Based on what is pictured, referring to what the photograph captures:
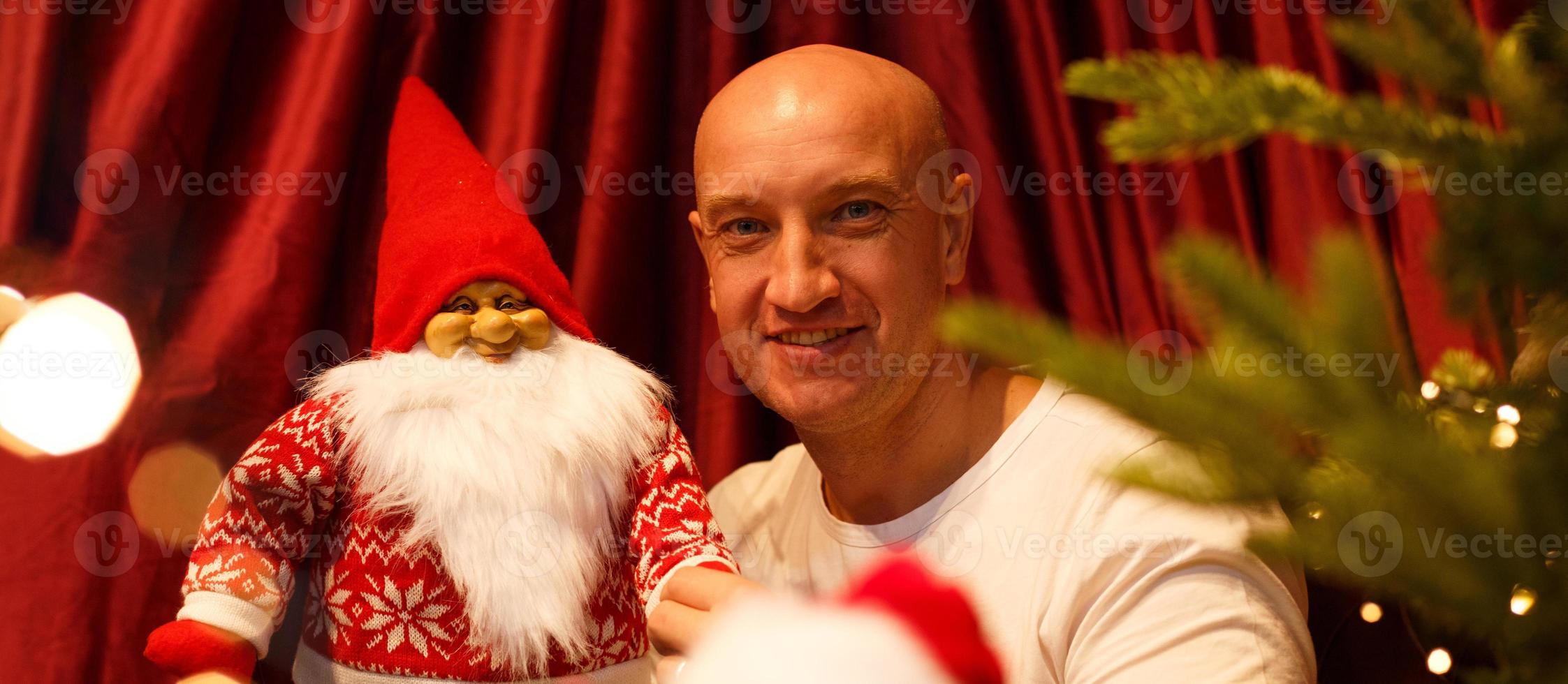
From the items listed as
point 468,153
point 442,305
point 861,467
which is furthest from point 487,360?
point 861,467

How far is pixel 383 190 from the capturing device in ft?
5.02

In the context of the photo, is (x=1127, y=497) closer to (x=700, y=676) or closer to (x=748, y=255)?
(x=748, y=255)

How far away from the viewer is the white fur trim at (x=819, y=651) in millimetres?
473

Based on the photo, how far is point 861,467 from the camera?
131 centimetres

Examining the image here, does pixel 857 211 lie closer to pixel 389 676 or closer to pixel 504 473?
pixel 504 473

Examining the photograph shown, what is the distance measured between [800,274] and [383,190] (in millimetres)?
706

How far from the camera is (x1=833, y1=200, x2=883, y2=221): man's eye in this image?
1195mm

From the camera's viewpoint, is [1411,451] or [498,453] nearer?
[1411,451]

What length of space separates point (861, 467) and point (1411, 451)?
97 cm
